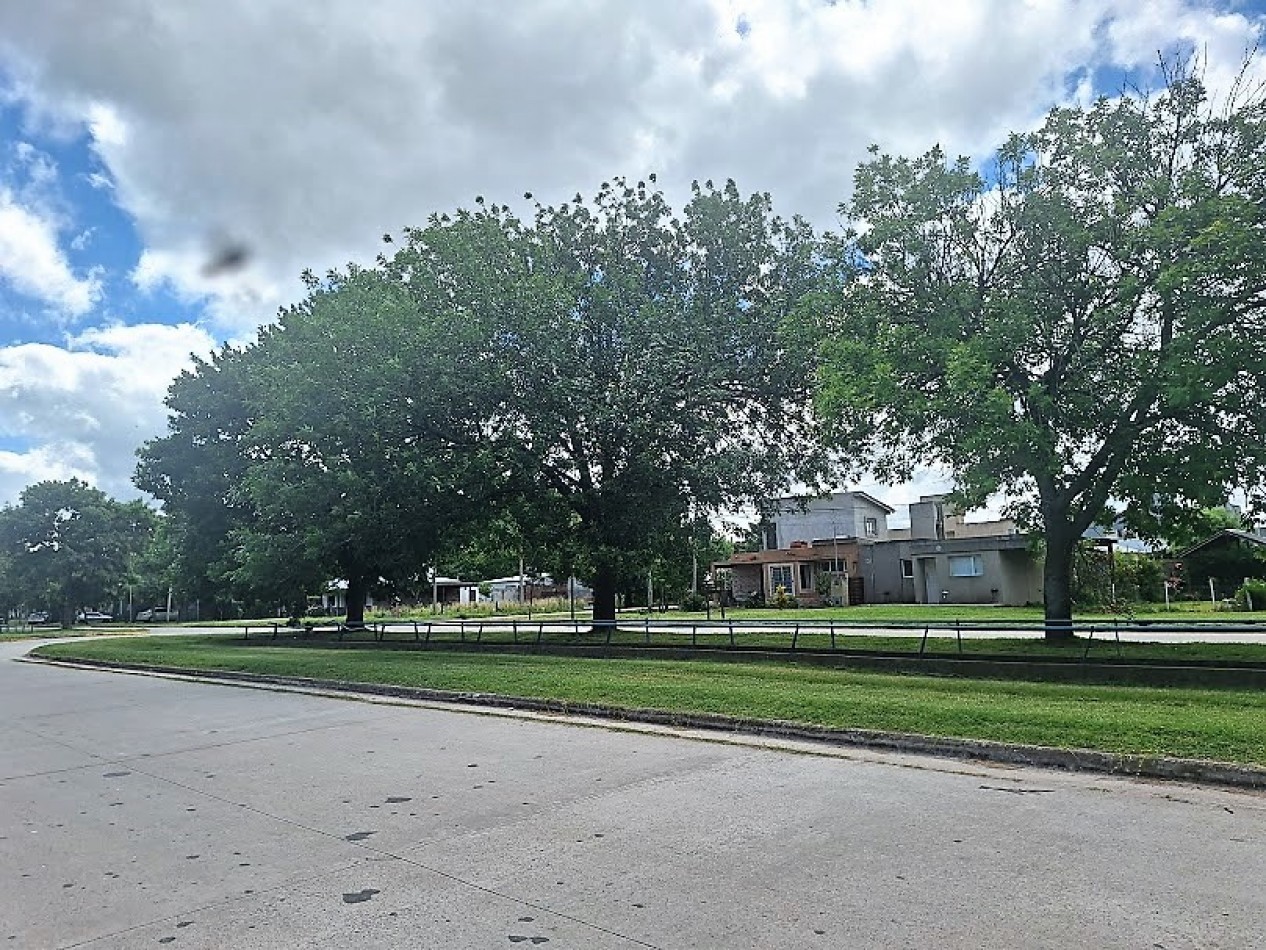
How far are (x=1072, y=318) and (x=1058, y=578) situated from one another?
5198 millimetres

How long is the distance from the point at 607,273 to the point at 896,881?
A: 2082cm

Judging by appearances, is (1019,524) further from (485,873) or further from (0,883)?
(0,883)

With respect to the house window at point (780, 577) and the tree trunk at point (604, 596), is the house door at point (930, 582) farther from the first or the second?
the tree trunk at point (604, 596)

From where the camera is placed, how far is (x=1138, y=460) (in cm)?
1661

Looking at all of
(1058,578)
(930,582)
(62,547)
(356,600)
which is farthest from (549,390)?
(62,547)

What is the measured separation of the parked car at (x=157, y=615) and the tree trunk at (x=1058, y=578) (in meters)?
79.9

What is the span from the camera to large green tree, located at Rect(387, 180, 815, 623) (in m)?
22.6

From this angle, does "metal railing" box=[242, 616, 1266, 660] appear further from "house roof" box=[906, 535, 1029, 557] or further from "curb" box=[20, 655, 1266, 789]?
"house roof" box=[906, 535, 1029, 557]

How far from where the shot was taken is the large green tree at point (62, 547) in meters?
68.0

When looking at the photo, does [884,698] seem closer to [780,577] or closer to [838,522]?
[780,577]

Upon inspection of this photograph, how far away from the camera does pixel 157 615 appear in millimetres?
91938

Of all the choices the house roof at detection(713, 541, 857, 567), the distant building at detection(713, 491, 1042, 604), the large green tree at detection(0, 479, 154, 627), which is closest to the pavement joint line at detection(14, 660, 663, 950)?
the distant building at detection(713, 491, 1042, 604)

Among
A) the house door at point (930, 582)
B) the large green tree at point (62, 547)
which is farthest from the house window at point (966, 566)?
the large green tree at point (62, 547)

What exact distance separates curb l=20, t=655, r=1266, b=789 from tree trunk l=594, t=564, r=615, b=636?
31.7 feet
